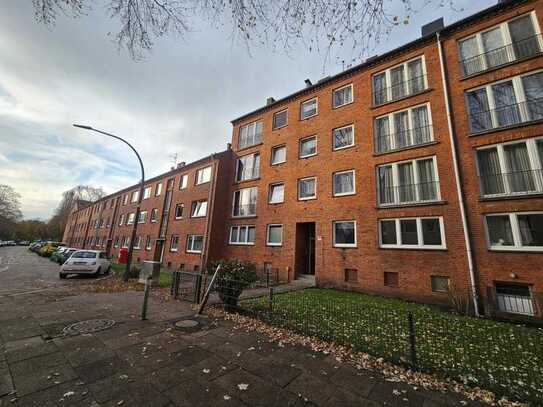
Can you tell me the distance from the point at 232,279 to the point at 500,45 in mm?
15777

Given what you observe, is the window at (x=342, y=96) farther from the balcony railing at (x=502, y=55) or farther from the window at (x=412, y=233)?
the window at (x=412, y=233)

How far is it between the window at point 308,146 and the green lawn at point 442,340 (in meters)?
11.5

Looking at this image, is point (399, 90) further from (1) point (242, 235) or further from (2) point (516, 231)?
(1) point (242, 235)

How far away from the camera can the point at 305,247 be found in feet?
52.2

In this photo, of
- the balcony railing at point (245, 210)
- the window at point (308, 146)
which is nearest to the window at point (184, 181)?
the balcony railing at point (245, 210)

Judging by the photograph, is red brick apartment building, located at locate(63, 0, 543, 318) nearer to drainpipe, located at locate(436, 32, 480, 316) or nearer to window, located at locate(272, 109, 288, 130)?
drainpipe, located at locate(436, 32, 480, 316)

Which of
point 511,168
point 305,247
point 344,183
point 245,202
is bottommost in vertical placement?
point 305,247

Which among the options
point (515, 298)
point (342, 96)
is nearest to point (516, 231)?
point (515, 298)

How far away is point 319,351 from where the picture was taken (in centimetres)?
472

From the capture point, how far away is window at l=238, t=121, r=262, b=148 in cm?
2058

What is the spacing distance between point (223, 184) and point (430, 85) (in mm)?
15958

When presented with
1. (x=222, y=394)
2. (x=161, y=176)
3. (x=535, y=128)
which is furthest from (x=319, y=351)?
(x=161, y=176)

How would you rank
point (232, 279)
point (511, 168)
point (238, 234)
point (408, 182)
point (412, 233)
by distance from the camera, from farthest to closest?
point (238, 234) < point (408, 182) < point (412, 233) < point (511, 168) < point (232, 279)

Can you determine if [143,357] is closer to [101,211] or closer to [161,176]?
[161,176]
